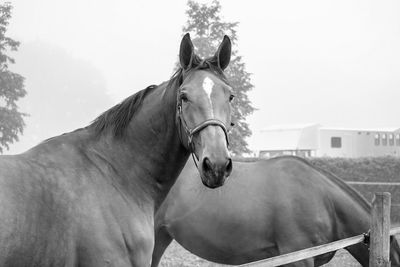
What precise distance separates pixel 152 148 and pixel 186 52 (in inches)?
29.9

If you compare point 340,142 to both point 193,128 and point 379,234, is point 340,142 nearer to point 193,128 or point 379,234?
point 379,234

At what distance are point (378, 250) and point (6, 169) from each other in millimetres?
3557

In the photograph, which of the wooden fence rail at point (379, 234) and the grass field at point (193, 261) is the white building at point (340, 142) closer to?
the grass field at point (193, 261)

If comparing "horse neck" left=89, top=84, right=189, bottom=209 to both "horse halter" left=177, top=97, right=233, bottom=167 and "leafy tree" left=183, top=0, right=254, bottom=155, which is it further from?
"leafy tree" left=183, top=0, right=254, bottom=155

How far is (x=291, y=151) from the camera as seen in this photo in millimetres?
33438

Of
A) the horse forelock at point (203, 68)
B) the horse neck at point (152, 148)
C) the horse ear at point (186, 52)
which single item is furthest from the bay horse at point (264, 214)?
the horse ear at point (186, 52)

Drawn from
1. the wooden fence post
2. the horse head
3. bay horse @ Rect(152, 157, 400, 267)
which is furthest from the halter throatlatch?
bay horse @ Rect(152, 157, 400, 267)

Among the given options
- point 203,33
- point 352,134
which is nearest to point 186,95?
point 203,33

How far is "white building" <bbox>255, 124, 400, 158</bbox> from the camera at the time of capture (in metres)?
31.4

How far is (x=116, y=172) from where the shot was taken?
337 cm

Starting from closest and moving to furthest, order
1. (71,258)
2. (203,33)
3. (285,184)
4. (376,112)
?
(71,258)
(285,184)
(203,33)
(376,112)

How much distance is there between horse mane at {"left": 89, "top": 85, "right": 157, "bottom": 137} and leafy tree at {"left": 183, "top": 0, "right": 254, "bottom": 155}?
75.5 feet

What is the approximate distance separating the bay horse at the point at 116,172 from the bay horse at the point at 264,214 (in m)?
2.39

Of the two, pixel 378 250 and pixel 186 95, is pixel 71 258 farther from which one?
pixel 378 250
